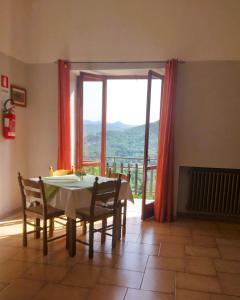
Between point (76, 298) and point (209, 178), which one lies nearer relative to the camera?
point (76, 298)

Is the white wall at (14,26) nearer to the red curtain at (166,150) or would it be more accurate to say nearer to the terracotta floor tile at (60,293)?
the red curtain at (166,150)

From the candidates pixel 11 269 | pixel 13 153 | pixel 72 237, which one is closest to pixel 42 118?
pixel 13 153

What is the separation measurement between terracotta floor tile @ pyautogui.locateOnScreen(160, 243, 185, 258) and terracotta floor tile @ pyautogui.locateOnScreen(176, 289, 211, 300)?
69 centimetres

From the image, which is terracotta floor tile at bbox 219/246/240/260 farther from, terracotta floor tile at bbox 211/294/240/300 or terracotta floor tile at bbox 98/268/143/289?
terracotta floor tile at bbox 98/268/143/289

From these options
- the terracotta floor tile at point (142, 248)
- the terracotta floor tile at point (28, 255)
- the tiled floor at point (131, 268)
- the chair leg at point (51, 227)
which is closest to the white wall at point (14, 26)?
the chair leg at point (51, 227)

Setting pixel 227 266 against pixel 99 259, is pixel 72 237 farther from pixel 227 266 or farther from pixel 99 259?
pixel 227 266

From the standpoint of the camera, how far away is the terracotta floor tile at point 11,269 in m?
2.46

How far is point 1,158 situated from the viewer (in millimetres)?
3947

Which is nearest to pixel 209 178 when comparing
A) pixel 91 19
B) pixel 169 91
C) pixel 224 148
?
pixel 224 148

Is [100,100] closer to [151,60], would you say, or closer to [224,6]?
[151,60]

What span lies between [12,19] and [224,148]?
368 cm

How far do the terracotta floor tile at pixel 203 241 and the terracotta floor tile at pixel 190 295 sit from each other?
3.46ft

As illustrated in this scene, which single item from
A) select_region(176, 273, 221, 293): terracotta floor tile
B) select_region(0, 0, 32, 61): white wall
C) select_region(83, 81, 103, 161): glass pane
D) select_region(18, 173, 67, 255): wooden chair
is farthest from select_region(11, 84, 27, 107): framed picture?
select_region(176, 273, 221, 293): terracotta floor tile

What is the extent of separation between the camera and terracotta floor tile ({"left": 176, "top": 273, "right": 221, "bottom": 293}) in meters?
2.39
